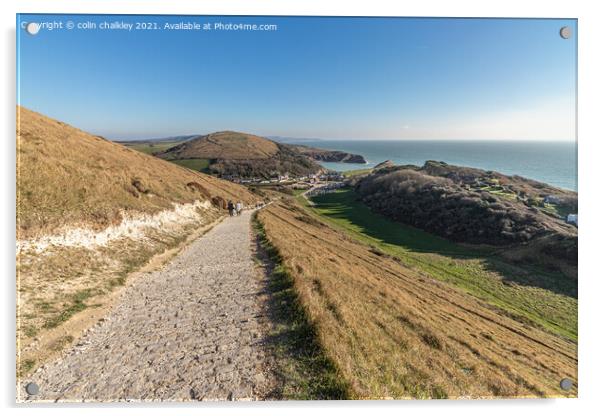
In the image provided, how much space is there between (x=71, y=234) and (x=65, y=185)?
11.6ft

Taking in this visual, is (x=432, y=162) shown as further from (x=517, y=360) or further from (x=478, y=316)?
(x=517, y=360)

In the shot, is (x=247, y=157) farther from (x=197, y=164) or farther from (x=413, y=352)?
(x=413, y=352)

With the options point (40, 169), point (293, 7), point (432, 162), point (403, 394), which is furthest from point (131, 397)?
point (432, 162)

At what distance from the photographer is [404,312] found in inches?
339

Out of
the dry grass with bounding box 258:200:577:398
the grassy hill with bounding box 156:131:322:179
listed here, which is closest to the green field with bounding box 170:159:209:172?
the grassy hill with bounding box 156:131:322:179

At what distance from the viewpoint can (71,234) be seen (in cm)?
1101

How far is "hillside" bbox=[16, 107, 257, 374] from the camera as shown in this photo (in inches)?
274

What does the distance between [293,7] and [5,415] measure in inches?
484

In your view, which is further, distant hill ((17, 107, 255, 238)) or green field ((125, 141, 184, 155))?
green field ((125, 141, 184, 155))

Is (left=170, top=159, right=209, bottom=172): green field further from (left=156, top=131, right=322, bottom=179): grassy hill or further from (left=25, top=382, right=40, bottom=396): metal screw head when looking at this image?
(left=25, top=382, right=40, bottom=396): metal screw head

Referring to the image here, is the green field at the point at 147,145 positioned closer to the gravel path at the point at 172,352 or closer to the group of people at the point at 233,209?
the group of people at the point at 233,209

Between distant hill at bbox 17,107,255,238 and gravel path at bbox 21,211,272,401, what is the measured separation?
4389 mm

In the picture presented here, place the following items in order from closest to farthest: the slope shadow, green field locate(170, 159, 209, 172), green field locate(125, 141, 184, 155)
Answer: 1. the slope shadow
2. green field locate(125, 141, 184, 155)
3. green field locate(170, 159, 209, 172)

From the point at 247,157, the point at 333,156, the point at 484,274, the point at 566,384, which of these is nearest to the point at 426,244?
the point at 484,274
